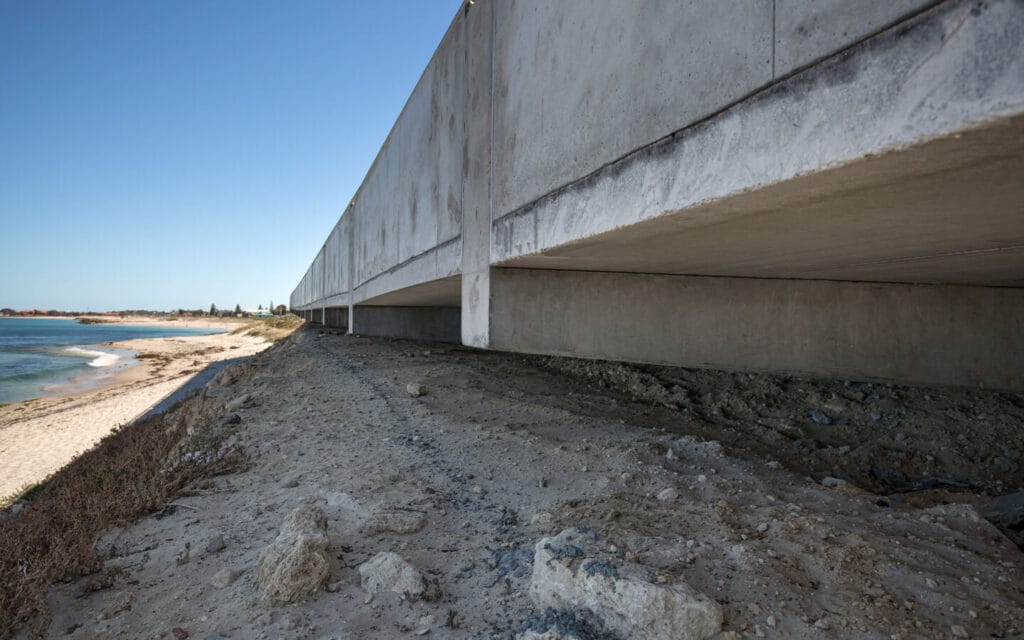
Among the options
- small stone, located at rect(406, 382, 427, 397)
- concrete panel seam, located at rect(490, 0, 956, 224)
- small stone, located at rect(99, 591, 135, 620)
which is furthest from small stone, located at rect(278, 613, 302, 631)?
small stone, located at rect(406, 382, 427, 397)

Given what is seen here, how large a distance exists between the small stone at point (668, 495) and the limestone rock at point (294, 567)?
1.95 metres

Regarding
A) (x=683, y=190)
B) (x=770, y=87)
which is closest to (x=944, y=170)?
(x=770, y=87)

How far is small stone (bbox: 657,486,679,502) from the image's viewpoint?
337 cm

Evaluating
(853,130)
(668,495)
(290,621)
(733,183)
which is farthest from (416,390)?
(853,130)

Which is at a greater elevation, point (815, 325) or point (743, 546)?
point (815, 325)

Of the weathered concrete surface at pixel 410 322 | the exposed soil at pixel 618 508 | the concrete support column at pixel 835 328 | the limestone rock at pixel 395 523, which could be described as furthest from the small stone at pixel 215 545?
the weathered concrete surface at pixel 410 322

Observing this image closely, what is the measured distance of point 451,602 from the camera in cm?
262

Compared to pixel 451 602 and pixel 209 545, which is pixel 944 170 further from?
pixel 209 545

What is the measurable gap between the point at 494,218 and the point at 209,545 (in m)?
2.95

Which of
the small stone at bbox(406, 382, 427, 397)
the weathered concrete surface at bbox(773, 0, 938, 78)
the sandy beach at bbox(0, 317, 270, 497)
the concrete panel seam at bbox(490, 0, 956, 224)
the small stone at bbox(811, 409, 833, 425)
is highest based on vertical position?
the weathered concrete surface at bbox(773, 0, 938, 78)

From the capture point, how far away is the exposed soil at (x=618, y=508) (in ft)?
8.10

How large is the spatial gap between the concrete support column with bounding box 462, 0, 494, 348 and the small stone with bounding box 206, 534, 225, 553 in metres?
2.21

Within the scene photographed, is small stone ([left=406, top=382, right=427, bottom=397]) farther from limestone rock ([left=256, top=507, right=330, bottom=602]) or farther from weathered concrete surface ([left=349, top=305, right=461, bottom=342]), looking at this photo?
weathered concrete surface ([left=349, top=305, right=461, bottom=342])

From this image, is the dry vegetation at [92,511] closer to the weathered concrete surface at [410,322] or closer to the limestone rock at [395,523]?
the limestone rock at [395,523]
